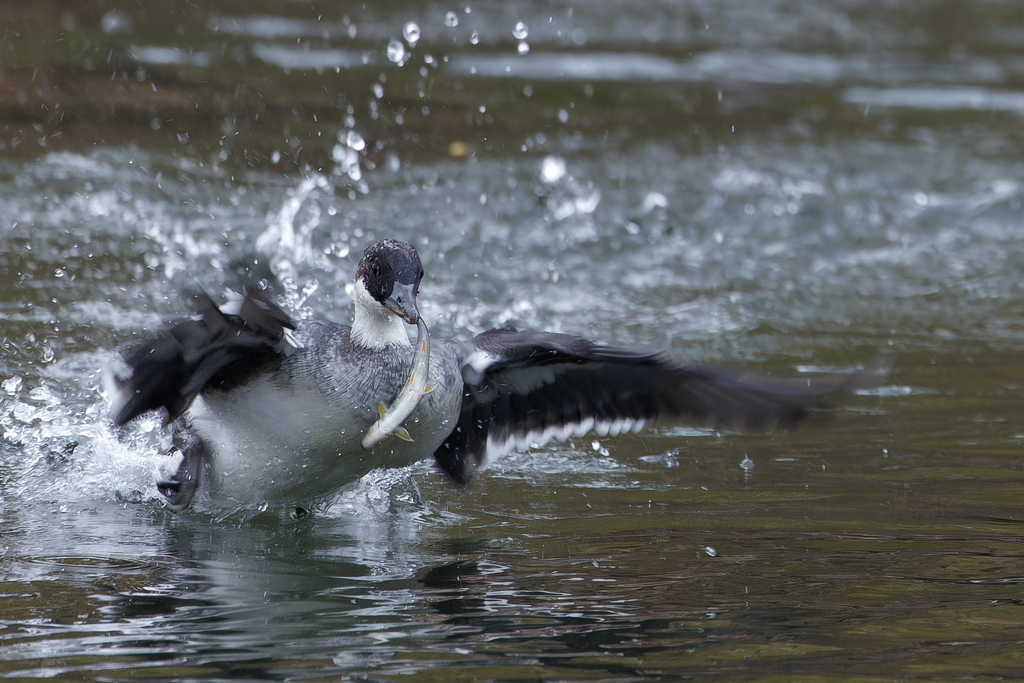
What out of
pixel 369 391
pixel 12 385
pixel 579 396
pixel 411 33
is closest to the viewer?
pixel 369 391

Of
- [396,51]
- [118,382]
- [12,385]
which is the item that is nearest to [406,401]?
[118,382]

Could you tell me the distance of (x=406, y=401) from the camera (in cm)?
450

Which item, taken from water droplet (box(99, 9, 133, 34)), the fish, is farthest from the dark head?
water droplet (box(99, 9, 133, 34))

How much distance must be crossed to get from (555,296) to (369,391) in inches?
156

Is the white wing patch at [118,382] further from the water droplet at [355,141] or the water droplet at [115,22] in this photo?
the water droplet at [115,22]

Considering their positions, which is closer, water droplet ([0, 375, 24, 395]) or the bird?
the bird

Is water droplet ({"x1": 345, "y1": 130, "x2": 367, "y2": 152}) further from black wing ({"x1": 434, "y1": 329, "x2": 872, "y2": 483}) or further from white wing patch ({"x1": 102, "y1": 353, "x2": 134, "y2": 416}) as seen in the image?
white wing patch ({"x1": 102, "y1": 353, "x2": 134, "y2": 416})

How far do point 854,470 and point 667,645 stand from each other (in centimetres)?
210

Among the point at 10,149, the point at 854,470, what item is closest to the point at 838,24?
the point at 10,149

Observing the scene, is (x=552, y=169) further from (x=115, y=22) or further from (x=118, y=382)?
(x=118, y=382)

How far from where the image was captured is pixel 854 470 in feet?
18.9

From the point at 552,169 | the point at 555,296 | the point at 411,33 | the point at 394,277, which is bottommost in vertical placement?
the point at 394,277

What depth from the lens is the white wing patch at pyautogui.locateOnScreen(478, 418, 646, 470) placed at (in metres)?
5.60

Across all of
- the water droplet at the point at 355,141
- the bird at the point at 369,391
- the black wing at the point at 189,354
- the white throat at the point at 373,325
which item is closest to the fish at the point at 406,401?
the bird at the point at 369,391
